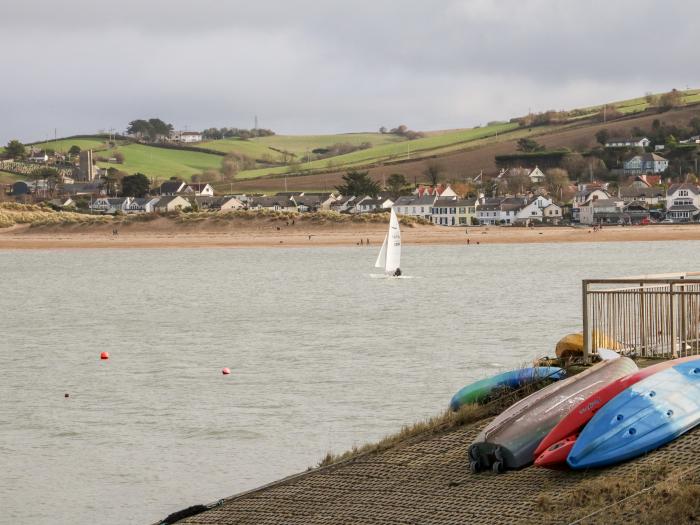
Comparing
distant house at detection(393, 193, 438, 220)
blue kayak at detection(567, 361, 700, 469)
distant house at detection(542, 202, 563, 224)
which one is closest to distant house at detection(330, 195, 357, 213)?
distant house at detection(393, 193, 438, 220)

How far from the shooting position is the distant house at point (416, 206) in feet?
452

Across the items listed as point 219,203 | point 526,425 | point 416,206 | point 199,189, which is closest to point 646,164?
point 416,206

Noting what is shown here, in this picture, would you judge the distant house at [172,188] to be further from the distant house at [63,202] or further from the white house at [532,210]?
the white house at [532,210]

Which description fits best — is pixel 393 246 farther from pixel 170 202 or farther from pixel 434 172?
pixel 434 172

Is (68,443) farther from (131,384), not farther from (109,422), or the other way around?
(131,384)

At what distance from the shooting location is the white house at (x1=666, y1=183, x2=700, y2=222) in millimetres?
137000

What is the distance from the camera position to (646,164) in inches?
7077

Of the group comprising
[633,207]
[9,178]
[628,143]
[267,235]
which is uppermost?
[628,143]

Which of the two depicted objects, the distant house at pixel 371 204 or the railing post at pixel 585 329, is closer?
the railing post at pixel 585 329

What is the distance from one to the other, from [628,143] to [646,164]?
1128cm

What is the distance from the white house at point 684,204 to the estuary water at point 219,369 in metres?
76.5

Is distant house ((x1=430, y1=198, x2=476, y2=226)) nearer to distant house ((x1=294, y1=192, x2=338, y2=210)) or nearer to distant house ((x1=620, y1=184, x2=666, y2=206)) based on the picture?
distant house ((x1=294, y1=192, x2=338, y2=210))

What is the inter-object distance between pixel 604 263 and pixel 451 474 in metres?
61.3

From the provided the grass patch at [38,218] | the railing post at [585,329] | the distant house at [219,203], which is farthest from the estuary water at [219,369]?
the distant house at [219,203]
